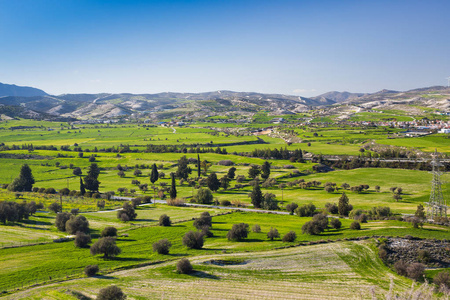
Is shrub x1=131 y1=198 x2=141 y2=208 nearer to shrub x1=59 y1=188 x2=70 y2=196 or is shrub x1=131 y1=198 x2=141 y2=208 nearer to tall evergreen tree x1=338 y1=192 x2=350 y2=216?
shrub x1=59 y1=188 x2=70 y2=196

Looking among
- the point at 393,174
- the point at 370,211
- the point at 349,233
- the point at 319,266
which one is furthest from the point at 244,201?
the point at 393,174

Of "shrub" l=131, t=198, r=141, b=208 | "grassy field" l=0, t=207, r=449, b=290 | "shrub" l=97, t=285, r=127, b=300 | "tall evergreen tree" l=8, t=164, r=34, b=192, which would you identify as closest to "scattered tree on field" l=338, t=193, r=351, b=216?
"grassy field" l=0, t=207, r=449, b=290

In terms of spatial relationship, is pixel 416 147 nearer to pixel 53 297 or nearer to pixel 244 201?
pixel 244 201

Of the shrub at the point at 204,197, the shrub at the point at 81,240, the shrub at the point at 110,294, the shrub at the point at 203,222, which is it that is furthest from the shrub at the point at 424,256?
the shrub at the point at 204,197

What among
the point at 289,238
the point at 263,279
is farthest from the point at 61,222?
the point at 289,238

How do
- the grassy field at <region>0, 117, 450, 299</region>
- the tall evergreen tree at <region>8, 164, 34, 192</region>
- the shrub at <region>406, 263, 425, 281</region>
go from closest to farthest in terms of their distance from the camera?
the grassy field at <region>0, 117, 450, 299</region> → the shrub at <region>406, 263, 425, 281</region> → the tall evergreen tree at <region>8, 164, 34, 192</region>

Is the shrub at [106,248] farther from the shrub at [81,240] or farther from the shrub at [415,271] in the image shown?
the shrub at [415,271]
